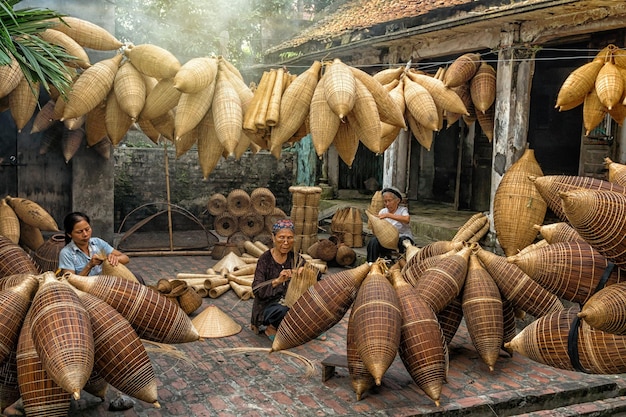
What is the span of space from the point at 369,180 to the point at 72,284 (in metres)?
11.3

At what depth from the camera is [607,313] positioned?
9.21ft

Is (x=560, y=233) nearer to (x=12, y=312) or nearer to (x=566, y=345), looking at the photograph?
(x=566, y=345)

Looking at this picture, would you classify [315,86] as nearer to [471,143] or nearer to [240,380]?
[240,380]

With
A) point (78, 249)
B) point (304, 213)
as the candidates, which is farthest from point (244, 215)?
point (78, 249)

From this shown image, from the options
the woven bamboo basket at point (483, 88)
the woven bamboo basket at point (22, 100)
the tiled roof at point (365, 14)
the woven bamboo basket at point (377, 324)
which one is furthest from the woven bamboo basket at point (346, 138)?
the tiled roof at point (365, 14)

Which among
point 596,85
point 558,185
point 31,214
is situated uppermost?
point 596,85

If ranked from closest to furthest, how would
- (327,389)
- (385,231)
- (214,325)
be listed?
(327,389), (214,325), (385,231)

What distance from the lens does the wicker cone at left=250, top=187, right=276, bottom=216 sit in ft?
38.1

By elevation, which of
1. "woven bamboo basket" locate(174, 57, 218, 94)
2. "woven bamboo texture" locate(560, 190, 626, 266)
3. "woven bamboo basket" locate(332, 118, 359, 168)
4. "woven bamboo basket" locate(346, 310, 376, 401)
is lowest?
"woven bamboo basket" locate(346, 310, 376, 401)

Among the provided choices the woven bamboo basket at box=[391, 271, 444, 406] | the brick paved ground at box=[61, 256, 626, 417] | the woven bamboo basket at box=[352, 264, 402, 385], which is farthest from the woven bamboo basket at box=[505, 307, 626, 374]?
the brick paved ground at box=[61, 256, 626, 417]

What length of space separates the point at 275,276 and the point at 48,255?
8.93 ft

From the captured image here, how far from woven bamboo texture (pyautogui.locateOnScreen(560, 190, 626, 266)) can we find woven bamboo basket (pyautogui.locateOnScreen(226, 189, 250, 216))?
901cm

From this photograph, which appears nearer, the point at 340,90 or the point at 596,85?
the point at 340,90

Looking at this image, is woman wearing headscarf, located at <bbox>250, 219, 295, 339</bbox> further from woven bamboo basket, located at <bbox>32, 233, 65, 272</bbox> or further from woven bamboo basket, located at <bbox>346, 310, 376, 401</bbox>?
woven bamboo basket, located at <bbox>32, 233, 65, 272</bbox>
